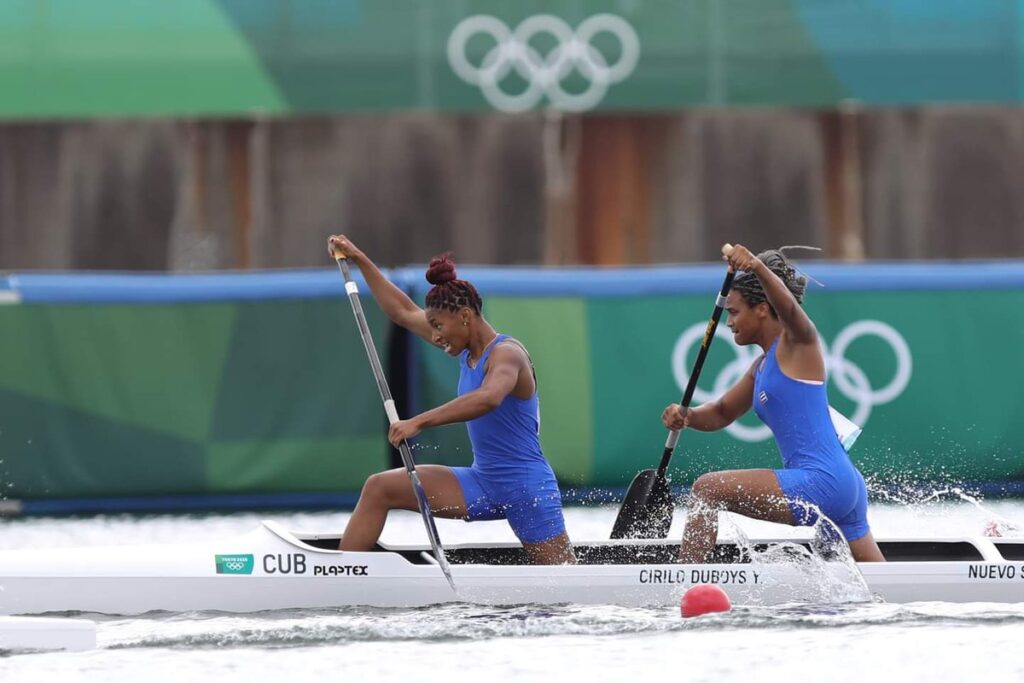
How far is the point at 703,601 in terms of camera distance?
9031 mm

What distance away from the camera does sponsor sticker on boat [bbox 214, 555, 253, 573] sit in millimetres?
9391

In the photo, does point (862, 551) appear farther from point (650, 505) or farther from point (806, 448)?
point (650, 505)

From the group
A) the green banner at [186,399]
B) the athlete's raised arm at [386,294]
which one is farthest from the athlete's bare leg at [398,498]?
the green banner at [186,399]

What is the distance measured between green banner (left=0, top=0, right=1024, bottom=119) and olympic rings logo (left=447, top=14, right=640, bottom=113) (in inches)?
0.5

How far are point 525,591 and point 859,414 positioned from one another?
524 centimetres

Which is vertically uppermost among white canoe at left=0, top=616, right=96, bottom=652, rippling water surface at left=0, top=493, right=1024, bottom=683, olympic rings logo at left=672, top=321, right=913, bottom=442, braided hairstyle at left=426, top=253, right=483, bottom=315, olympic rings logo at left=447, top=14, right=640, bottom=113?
olympic rings logo at left=447, top=14, right=640, bottom=113

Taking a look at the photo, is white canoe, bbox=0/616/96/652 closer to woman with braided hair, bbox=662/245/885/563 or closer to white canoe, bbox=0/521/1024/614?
white canoe, bbox=0/521/1024/614

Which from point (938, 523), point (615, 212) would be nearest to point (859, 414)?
point (938, 523)

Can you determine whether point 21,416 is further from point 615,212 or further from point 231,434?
point 615,212

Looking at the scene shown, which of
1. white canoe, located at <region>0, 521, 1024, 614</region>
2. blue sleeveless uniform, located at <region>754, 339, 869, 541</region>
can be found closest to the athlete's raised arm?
white canoe, located at <region>0, 521, 1024, 614</region>

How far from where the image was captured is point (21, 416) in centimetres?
1360

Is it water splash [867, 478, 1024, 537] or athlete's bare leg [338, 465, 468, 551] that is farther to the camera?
water splash [867, 478, 1024, 537]

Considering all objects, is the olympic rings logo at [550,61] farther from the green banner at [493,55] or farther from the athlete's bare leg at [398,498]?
the athlete's bare leg at [398,498]

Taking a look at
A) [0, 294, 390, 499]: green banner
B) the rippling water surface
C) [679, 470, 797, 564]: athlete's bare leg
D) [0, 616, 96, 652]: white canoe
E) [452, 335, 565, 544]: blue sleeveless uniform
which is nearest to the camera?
the rippling water surface
